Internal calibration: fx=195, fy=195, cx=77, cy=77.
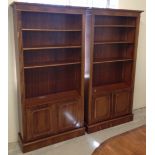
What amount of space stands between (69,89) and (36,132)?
0.83m

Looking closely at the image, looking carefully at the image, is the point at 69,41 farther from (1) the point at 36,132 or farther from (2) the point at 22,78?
(1) the point at 36,132

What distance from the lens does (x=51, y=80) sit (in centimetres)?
292

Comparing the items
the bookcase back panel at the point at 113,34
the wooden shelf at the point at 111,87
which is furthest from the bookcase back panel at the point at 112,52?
the wooden shelf at the point at 111,87

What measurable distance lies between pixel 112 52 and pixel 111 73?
374 mm

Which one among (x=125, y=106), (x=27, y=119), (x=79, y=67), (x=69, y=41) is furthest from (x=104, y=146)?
(x=125, y=106)

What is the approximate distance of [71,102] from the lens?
9.38 feet

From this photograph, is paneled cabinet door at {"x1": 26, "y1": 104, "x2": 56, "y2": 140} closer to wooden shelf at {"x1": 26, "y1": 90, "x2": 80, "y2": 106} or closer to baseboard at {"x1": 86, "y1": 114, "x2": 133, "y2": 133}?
wooden shelf at {"x1": 26, "y1": 90, "x2": 80, "y2": 106}

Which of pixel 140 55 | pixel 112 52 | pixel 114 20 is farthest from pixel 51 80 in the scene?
pixel 140 55

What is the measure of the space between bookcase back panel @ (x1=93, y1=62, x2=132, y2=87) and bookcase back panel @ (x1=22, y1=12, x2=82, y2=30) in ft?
2.71

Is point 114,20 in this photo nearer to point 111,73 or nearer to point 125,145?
point 111,73

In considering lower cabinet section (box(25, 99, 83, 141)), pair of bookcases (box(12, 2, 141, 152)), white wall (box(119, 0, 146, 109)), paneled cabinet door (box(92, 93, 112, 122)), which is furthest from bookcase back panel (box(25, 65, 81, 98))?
white wall (box(119, 0, 146, 109))

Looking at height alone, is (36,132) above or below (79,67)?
below
